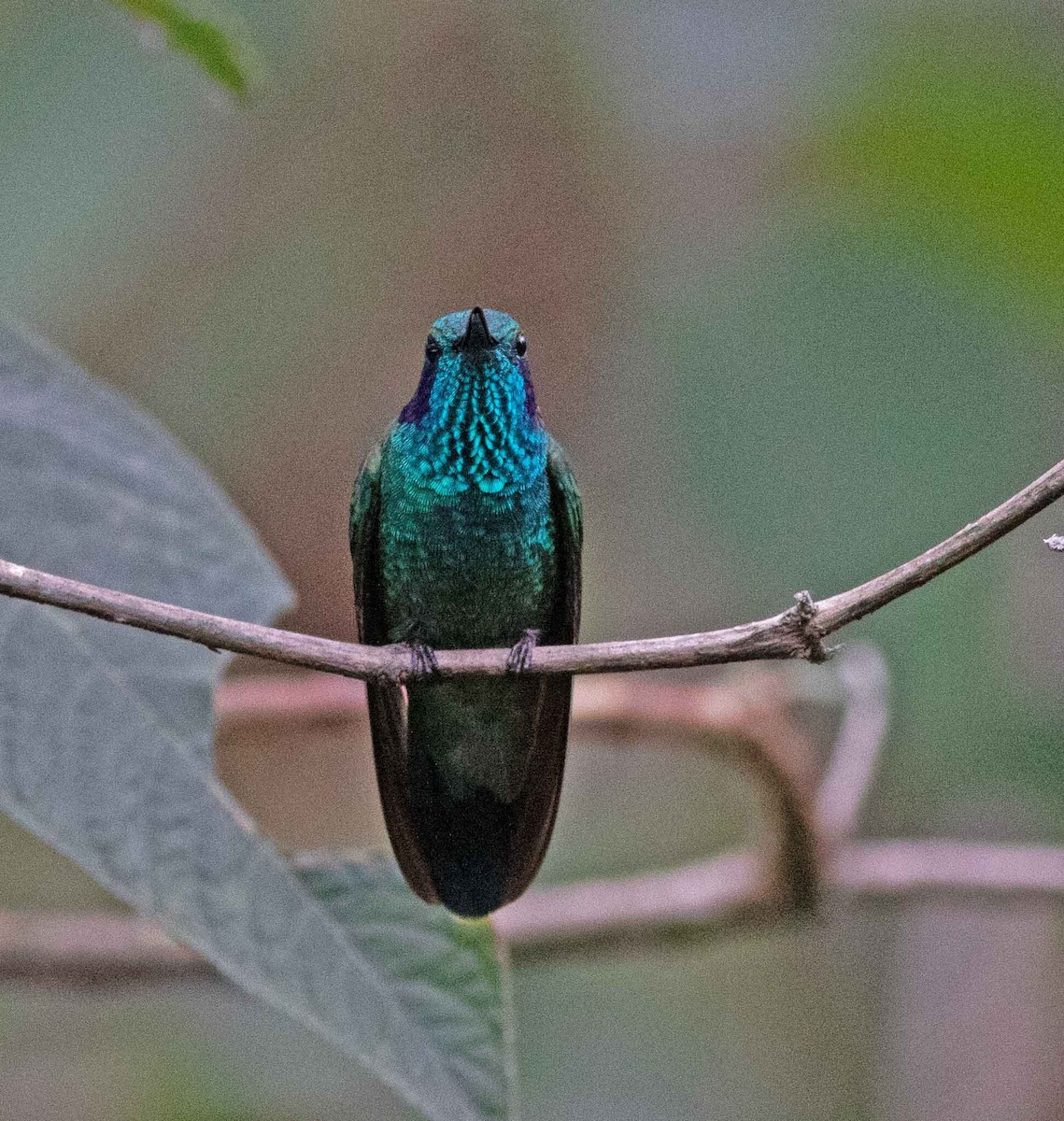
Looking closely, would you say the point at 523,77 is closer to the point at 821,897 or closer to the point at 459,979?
the point at 821,897

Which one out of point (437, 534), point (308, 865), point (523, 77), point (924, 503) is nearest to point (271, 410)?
point (523, 77)

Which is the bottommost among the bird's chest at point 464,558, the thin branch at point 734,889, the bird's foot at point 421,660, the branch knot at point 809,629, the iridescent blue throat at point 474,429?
the thin branch at point 734,889

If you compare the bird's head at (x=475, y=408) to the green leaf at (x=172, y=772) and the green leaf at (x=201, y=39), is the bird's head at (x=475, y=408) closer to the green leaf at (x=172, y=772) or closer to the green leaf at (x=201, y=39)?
the green leaf at (x=172, y=772)

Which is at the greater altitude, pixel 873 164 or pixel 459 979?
pixel 873 164

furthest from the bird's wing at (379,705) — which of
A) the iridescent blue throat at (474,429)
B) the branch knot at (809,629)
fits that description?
the branch knot at (809,629)

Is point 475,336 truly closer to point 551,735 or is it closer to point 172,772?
point 551,735

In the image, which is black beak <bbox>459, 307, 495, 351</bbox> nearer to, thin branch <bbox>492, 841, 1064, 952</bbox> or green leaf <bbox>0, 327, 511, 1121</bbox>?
green leaf <bbox>0, 327, 511, 1121</bbox>

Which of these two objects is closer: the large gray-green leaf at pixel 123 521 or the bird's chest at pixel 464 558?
the large gray-green leaf at pixel 123 521

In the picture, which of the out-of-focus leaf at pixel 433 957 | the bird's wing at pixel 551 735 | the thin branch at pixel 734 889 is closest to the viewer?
the out-of-focus leaf at pixel 433 957
